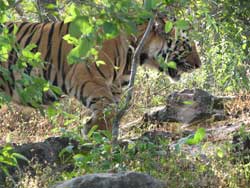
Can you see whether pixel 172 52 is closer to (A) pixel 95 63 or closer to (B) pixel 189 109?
(B) pixel 189 109

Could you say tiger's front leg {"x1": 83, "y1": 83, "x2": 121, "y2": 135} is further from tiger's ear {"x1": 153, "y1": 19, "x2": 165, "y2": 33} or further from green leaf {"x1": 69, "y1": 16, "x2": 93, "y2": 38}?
green leaf {"x1": 69, "y1": 16, "x2": 93, "y2": 38}

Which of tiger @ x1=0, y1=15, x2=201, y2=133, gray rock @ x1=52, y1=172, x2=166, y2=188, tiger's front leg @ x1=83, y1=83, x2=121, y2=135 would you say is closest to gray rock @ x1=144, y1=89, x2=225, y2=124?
tiger @ x1=0, y1=15, x2=201, y2=133

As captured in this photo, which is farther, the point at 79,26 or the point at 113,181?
the point at 113,181

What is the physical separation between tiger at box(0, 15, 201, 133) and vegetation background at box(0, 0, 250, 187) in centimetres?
27

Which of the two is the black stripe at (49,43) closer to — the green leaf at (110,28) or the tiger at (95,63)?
the tiger at (95,63)

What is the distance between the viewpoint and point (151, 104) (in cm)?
769

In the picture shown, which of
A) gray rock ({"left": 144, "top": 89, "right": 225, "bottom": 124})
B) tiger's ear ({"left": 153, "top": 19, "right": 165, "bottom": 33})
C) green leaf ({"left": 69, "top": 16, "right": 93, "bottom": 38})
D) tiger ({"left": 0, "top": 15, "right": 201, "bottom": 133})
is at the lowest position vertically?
gray rock ({"left": 144, "top": 89, "right": 225, "bottom": 124})

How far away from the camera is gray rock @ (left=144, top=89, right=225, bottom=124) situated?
694 cm

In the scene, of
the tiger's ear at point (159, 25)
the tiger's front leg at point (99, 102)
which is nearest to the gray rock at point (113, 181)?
the tiger's front leg at point (99, 102)

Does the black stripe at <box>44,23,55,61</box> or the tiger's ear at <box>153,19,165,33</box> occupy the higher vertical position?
the tiger's ear at <box>153,19,165,33</box>

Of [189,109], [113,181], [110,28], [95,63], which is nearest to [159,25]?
[95,63]

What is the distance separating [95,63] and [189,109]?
4.03 feet

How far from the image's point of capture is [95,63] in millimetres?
6301

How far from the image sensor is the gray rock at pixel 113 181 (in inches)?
142
